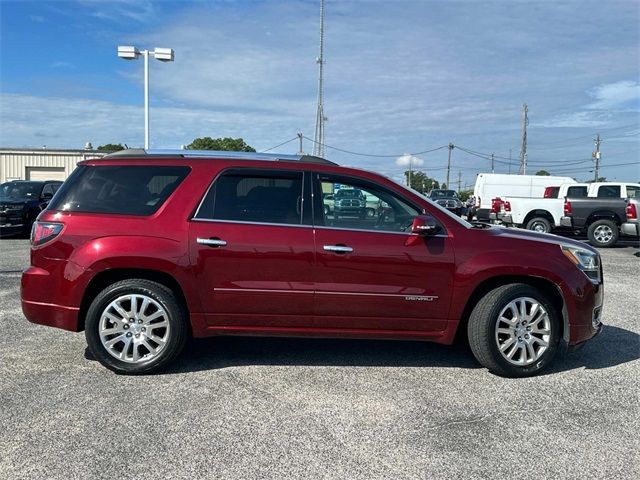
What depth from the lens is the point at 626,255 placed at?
13609mm

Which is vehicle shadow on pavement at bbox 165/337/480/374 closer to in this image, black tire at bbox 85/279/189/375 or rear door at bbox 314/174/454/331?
black tire at bbox 85/279/189/375

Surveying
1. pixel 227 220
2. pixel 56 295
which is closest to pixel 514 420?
pixel 227 220

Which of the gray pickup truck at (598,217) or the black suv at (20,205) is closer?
the black suv at (20,205)

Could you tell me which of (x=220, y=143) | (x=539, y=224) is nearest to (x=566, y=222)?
(x=539, y=224)

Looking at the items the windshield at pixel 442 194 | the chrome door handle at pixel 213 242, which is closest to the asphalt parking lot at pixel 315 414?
the chrome door handle at pixel 213 242

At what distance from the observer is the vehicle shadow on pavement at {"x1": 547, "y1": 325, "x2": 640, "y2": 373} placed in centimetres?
492

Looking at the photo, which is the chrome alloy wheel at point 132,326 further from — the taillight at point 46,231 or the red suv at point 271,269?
the taillight at point 46,231

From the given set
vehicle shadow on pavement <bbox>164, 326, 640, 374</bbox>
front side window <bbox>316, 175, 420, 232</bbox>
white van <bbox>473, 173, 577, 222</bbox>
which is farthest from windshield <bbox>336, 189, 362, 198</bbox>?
white van <bbox>473, 173, 577, 222</bbox>

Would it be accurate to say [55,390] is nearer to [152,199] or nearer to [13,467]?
[13,467]

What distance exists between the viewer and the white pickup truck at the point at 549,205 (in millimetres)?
16844

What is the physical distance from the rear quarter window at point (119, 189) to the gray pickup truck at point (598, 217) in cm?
1411

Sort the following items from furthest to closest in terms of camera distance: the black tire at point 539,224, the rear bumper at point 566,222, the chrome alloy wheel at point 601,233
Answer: the black tire at point 539,224
the rear bumper at point 566,222
the chrome alloy wheel at point 601,233

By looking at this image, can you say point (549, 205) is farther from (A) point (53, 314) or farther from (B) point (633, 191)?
(A) point (53, 314)

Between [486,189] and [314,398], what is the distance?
2331 centimetres
